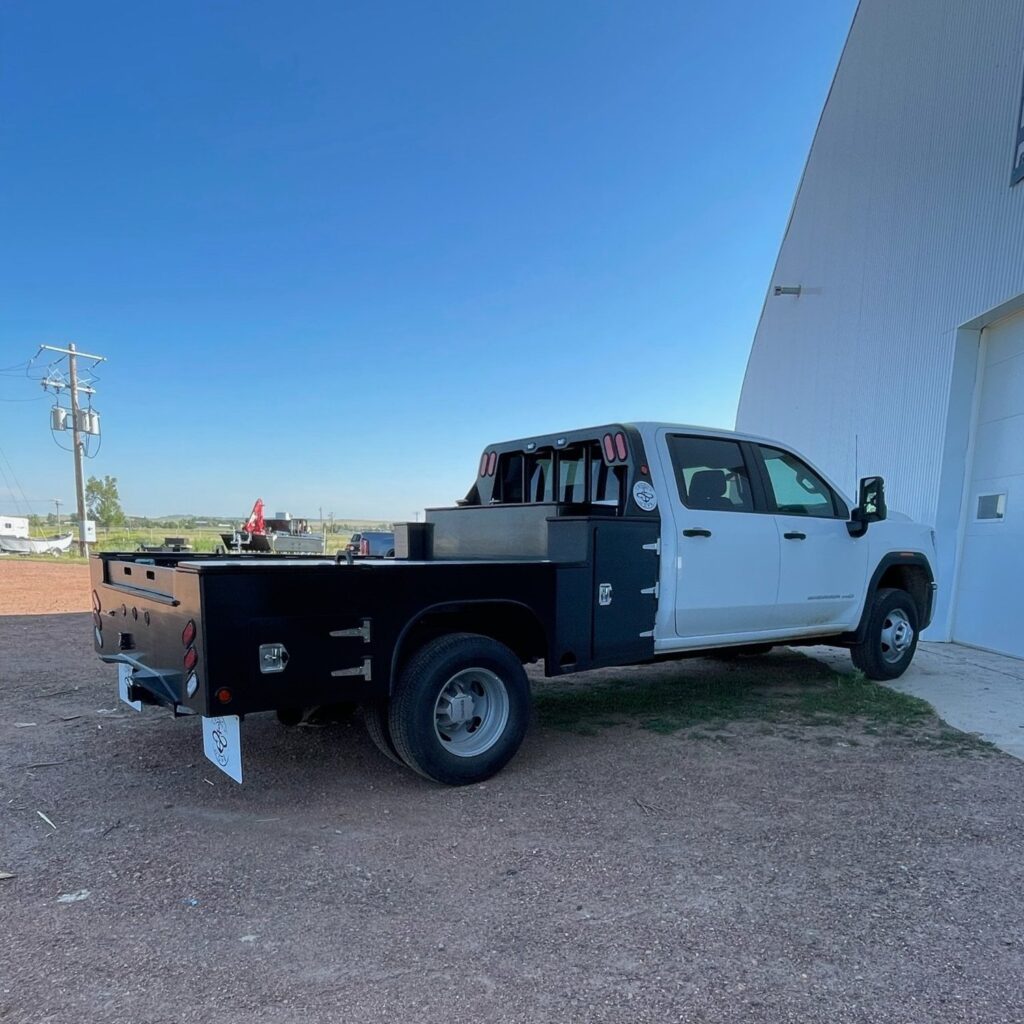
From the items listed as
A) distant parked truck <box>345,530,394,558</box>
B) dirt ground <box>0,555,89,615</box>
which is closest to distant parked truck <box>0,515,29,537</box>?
dirt ground <box>0,555,89,615</box>

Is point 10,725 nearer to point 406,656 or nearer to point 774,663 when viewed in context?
point 406,656

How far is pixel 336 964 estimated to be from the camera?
2348 mm

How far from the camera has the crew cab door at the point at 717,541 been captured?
479 centimetres

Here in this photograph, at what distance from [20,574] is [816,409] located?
19.8 meters

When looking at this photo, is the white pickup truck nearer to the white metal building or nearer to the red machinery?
the white metal building

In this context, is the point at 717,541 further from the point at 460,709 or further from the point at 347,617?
the point at 347,617

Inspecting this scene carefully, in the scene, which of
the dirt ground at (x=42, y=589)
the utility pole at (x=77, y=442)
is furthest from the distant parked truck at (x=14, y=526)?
the dirt ground at (x=42, y=589)

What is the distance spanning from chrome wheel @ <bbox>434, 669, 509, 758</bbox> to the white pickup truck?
11mm

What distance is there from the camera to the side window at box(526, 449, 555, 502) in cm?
556

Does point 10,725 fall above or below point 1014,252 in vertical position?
below

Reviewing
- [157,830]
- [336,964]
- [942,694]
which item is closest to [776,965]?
[336,964]

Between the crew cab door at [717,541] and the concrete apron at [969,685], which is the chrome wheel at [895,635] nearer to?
the concrete apron at [969,685]

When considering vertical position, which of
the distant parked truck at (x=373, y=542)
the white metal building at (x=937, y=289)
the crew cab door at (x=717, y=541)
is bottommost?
the distant parked truck at (x=373, y=542)

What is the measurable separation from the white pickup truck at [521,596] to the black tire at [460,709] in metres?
0.01
